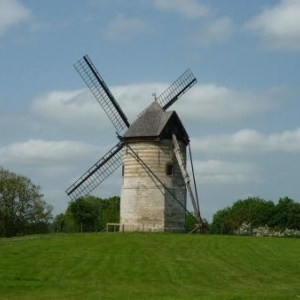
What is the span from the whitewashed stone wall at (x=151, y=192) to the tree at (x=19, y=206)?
98.8ft

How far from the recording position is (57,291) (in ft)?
66.8

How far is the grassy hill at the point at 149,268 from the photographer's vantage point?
2036cm

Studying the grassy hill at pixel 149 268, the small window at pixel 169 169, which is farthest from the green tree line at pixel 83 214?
the grassy hill at pixel 149 268

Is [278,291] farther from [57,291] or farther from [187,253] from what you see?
[187,253]

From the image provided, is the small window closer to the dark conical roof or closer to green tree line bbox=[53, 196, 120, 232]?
the dark conical roof

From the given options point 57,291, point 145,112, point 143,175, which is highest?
point 145,112

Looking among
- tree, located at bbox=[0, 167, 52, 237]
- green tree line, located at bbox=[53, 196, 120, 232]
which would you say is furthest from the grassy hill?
green tree line, located at bbox=[53, 196, 120, 232]

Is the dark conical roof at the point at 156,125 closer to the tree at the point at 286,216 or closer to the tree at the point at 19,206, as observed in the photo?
the tree at the point at 19,206

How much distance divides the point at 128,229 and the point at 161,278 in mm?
22647

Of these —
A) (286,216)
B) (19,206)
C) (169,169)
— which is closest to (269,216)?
(286,216)

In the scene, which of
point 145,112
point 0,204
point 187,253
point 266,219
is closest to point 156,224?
point 145,112

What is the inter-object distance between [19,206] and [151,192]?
3290 centimetres

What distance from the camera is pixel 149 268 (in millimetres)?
28406

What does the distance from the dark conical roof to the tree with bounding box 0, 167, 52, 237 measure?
3049 centimetres
